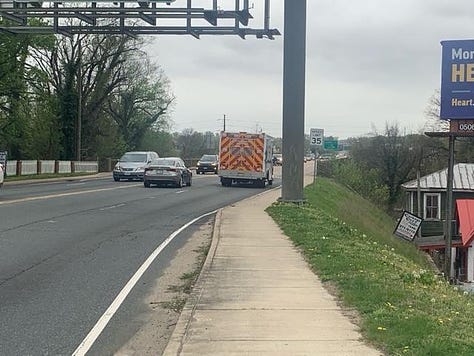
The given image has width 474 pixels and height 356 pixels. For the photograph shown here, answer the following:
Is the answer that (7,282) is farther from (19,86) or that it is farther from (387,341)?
(19,86)

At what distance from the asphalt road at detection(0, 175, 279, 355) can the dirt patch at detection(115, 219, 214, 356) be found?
0.16 metres

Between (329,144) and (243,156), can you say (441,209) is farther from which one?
(329,144)

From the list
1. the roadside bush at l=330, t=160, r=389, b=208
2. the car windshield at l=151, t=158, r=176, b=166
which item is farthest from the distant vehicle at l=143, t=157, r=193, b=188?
the roadside bush at l=330, t=160, r=389, b=208

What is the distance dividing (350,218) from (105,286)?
24.0m

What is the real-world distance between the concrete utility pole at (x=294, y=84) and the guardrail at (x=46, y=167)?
87.7ft

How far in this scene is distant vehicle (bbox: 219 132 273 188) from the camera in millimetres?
39969

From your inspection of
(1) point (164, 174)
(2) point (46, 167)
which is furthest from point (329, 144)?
(2) point (46, 167)

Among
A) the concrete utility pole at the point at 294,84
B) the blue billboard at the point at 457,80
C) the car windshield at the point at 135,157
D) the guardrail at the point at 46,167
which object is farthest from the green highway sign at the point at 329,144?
the guardrail at the point at 46,167

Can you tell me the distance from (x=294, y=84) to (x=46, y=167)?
32.3 metres

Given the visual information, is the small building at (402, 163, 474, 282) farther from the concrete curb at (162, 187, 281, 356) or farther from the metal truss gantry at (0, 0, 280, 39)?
the concrete curb at (162, 187, 281, 356)

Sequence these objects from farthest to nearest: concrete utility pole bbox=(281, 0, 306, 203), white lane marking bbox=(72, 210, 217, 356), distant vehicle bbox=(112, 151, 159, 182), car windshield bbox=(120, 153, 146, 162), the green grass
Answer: car windshield bbox=(120, 153, 146, 162) < distant vehicle bbox=(112, 151, 159, 182) < concrete utility pole bbox=(281, 0, 306, 203) < white lane marking bbox=(72, 210, 217, 356) < the green grass

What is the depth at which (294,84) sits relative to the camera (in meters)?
22.9

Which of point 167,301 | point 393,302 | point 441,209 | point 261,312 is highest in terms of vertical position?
point 393,302

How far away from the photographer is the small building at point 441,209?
45.7 metres
